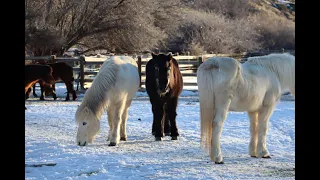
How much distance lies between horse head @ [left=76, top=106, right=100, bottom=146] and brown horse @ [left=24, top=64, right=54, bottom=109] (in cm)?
655

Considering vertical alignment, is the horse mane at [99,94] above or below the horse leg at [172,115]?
above

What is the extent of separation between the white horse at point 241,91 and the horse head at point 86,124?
190 cm

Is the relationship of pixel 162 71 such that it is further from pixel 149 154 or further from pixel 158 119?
pixel 149 154

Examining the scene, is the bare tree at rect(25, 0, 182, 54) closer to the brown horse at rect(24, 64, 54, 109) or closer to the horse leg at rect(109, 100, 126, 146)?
the brown horse at rect(24, 64, 54, 109)

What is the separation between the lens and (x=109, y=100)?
23.6 feet

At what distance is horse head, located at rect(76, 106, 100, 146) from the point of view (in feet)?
22.9

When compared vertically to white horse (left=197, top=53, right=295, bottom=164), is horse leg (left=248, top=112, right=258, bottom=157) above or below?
below

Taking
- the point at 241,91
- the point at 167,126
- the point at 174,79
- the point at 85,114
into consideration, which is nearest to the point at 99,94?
the point at 85,114

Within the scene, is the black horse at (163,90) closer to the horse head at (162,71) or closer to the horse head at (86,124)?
the horse head at (162,71)

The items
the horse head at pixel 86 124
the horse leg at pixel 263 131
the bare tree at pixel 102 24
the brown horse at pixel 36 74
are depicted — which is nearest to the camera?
the horse leg at pixel 263 131

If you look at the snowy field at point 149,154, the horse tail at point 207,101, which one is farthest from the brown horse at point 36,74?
the horse tail at point 207,101

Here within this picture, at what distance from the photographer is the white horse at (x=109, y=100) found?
23.0ft

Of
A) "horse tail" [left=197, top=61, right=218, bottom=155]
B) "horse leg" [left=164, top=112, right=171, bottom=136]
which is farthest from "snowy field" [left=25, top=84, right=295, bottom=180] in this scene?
"horse tail" [left=197, top=61, right=218, bottom=155]
